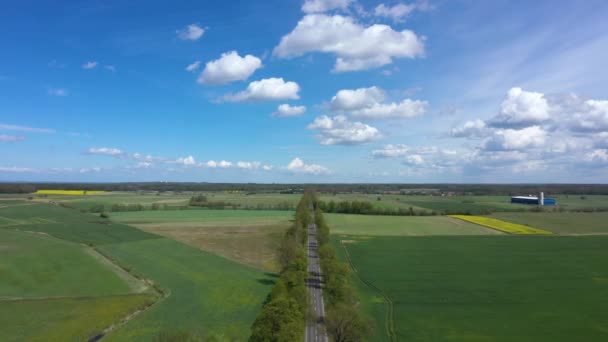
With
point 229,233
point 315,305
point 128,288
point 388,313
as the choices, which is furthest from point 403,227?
point 128,288

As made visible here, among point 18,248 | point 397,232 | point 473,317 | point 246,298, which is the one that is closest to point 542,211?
point 397,232

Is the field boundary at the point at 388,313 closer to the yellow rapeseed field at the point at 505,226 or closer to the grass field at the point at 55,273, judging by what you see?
the grass field at the point at 55,273

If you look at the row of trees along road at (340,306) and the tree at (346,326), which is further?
the row of trees along road at (340,306)

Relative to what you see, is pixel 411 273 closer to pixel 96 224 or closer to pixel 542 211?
pixel 96 224

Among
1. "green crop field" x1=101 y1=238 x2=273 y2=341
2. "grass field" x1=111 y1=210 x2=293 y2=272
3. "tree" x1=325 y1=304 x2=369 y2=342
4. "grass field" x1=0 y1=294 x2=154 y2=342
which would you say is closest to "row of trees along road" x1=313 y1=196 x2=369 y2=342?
"tree" x1=325 y1=304 x2=369 y2=342

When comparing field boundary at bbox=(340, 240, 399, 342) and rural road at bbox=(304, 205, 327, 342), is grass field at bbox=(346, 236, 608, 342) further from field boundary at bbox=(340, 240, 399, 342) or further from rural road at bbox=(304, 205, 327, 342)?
rural road at bbox=(304, 205, 327, 342)

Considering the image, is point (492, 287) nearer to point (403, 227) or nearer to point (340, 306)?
point (340, 306)

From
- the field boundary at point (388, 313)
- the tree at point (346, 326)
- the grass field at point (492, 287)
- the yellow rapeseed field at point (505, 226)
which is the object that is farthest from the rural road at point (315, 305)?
the yellow rapeseed field at point (505, 226)
